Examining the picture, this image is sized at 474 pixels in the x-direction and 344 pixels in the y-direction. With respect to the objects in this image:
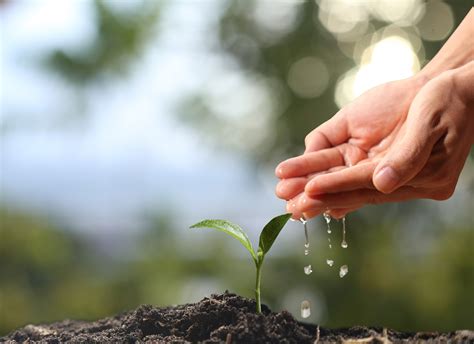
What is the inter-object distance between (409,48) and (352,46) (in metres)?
0.30

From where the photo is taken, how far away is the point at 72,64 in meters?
3.88

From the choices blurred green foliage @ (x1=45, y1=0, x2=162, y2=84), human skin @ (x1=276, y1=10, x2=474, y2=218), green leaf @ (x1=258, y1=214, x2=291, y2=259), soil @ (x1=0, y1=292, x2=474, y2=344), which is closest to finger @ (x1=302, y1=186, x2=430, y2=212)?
human skin @ (x1=276, y1=10, x2=474, y2=218)

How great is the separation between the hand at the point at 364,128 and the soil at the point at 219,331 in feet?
1.26

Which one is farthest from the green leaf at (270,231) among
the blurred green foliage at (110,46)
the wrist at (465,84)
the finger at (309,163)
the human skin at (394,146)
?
the blurred green foliage at (110,46)

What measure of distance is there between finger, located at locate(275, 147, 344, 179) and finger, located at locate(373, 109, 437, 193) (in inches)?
9.8

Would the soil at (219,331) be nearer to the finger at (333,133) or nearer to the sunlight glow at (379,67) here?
the finger at (333,133)

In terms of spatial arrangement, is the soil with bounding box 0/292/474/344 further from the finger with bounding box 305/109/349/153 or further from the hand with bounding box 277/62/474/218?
the finger with bounding box 305/109/349/153

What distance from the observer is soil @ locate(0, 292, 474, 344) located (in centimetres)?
102

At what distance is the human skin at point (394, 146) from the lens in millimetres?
1210

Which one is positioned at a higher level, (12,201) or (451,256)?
(12,201)

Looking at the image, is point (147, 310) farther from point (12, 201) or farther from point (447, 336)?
point (12, 201)

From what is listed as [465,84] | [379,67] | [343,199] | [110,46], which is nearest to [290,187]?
[343,199]

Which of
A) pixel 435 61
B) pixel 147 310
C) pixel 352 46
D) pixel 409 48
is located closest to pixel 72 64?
pixel 352 46

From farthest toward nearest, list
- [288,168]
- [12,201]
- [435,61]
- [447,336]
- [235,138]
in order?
[235,138] → [12,201] → [435,61] → [288,168] → [447,336]
